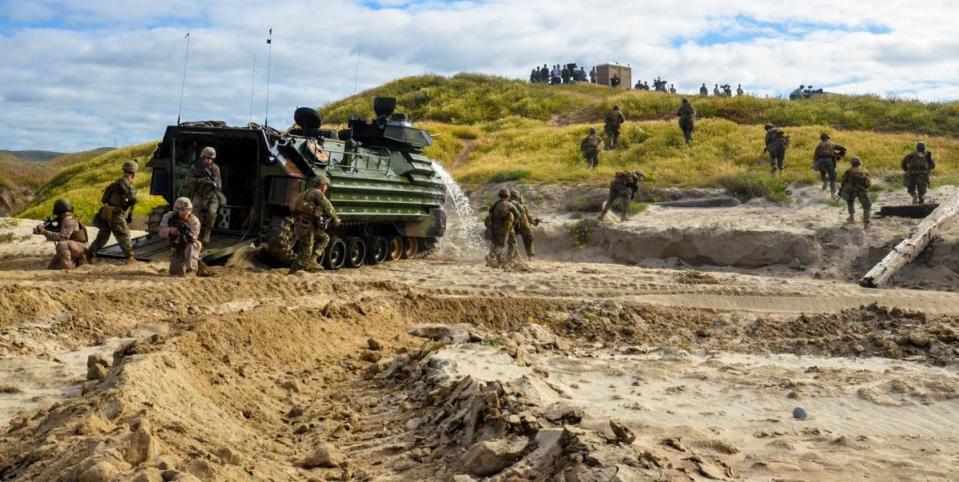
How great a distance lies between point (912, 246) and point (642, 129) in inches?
724

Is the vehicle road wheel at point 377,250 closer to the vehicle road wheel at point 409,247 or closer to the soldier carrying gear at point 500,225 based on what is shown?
the vehicle road wheel at point 409,247

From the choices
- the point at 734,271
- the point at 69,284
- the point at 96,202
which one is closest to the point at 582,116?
the point at 96,202

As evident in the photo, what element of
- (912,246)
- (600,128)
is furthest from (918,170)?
(600,128)

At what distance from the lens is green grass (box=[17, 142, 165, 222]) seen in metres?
26.4

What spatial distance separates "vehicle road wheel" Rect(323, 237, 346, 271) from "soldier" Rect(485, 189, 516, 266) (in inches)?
92.6

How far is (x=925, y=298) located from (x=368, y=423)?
9.77 meters

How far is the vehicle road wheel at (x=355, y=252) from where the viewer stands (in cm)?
1648

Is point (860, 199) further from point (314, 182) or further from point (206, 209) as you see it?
point (206, 209)

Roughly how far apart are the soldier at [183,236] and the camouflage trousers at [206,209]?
2.40 ft

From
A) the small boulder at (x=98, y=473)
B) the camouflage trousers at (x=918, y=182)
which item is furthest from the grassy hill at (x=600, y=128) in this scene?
the small boulder at (x=98, y=473)

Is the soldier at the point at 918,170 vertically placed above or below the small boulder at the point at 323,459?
above

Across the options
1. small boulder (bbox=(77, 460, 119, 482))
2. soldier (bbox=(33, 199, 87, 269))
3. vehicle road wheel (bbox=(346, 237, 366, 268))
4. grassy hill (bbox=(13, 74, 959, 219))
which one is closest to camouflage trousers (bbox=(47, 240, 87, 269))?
soldier (bbox=(33, 199, 87, 269))

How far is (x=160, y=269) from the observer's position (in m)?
13.7

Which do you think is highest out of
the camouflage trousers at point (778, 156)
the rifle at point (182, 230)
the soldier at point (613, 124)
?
the soldier at point (613, 124)
